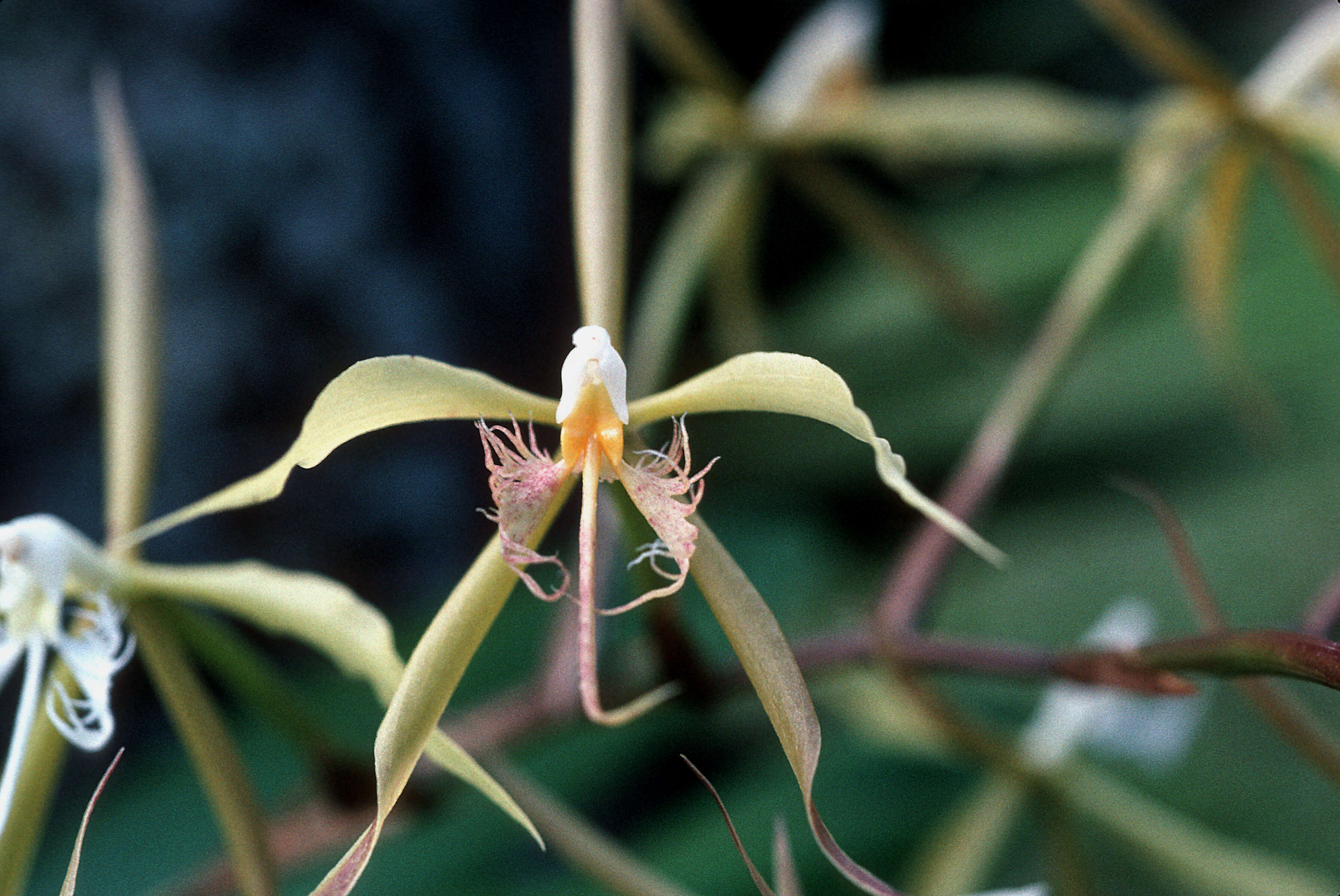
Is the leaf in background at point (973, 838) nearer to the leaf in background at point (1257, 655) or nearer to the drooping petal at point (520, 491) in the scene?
the leaf in background at point (1257, 655)

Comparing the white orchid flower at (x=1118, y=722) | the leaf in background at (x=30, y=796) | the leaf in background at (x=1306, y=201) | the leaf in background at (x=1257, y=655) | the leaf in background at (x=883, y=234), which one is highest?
the leaf in background at (x=883, y=234)

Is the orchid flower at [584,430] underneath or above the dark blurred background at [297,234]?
underneath

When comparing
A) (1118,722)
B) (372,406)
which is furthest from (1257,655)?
(1118,722)

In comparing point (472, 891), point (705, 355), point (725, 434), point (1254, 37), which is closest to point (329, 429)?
point (472, 891)

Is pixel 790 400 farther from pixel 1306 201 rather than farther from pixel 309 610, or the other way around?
pixel 1306 201

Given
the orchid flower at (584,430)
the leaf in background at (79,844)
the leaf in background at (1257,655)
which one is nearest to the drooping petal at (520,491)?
the orchid flower at (584,430)

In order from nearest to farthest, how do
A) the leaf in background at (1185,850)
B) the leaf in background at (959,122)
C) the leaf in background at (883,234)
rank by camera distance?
the leaf in background at (1185,850)
the leaf in background at (959,122)
the leaf in background at (883,234)

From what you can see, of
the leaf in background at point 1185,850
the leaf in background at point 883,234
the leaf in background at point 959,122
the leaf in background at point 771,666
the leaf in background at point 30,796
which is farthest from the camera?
the leaf in background at point 883,234
